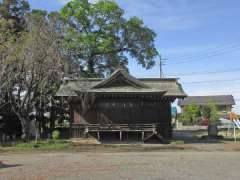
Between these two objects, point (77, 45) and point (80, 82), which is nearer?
point (80, 82)

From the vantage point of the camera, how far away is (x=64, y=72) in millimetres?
34250

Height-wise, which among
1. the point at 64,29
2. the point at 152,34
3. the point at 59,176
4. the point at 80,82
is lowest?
the point at 59,176

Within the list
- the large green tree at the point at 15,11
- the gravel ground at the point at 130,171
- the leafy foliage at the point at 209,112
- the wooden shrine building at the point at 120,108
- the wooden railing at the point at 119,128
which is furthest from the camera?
the leafy foliage at the point at 209,112

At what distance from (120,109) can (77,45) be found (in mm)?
16442

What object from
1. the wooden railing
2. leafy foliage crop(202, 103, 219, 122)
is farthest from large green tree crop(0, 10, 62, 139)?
leafy foliage crop(202, 103, 219, 122)

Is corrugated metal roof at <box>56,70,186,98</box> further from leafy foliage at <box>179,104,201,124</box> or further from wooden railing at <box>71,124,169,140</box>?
leafy foliage at <box>179,104,201,124</box>

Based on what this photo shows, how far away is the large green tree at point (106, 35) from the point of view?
50812 mm

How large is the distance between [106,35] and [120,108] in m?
19.2

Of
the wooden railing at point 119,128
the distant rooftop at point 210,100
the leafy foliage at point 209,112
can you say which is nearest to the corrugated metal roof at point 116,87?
the wooden railing at point 119,128

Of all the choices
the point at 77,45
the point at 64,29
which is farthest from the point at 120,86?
the point at 77,45

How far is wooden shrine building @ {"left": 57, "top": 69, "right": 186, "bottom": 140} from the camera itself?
33.5m

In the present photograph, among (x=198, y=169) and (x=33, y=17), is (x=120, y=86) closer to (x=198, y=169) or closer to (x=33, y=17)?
(x=33, y=17)

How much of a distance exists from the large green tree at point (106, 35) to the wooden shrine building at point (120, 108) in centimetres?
1564

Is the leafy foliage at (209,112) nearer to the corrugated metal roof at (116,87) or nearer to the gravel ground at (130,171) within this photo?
the corrugated metal roof at (116,87)
